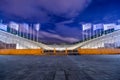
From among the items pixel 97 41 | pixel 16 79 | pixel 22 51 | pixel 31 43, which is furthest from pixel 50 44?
pixel 16 79

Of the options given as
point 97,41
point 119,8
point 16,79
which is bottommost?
point 16,79

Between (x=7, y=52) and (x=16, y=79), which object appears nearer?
(x=16, y=79)

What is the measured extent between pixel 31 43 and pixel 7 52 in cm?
3937

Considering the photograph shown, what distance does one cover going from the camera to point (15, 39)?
59531 mm

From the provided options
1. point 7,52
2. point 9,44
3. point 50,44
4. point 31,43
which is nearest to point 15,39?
point 9,44

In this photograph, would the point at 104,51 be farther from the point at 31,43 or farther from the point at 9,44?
the point at 31,43

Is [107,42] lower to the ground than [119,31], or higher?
lower

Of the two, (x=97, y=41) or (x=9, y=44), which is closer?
(x=9, y=44)

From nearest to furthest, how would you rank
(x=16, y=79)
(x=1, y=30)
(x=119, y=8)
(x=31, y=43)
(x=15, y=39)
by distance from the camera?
(x=16, y=79)
(x=1, y=30)
(x=15, y=39)
(x=31, y=43)
(x=119, y=8)

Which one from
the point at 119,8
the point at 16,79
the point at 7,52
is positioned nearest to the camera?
the point at 16,79

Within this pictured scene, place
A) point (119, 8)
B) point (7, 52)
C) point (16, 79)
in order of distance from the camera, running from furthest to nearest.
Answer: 1. point (119, 8)
2. point (7, 52)
3. point (16, 79)

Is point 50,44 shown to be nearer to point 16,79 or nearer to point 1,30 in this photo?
point 1,30

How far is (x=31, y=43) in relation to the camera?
69938mm

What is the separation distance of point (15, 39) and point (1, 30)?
32.7ft
